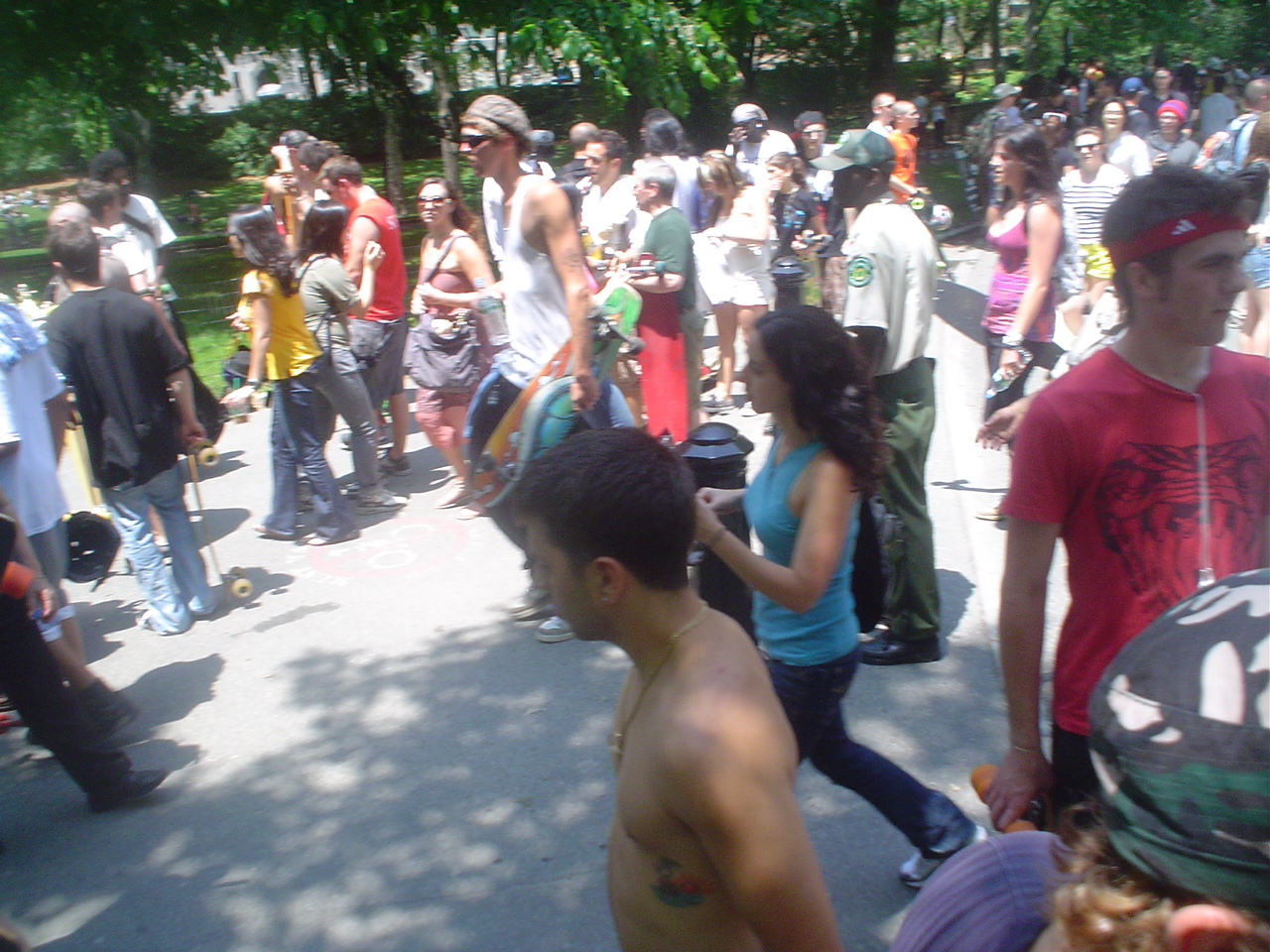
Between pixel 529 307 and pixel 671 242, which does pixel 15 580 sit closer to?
pixel 529 307

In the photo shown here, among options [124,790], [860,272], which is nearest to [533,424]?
[860,272]

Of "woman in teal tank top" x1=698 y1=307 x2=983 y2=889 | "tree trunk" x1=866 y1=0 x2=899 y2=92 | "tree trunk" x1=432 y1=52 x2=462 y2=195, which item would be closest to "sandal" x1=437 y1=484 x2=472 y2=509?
"woman in teal tank top" x1=698 y1=307 x2=983 y2=889

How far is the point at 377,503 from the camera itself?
6578 millimetres

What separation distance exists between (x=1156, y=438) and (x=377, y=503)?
5.25 meters

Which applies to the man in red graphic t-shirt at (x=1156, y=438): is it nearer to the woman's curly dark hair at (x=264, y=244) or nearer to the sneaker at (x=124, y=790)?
the sneaker at (x=124, y=790)

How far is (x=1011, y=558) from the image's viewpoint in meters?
2.13

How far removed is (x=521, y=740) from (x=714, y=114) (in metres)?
24.2

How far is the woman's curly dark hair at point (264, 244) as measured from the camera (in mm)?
5609

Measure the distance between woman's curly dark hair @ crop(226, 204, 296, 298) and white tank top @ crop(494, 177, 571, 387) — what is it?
167 cm

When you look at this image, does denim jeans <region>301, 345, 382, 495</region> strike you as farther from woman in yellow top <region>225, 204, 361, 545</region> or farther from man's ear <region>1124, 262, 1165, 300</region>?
man's ear <region>1124, 262, 1165, 300</region>

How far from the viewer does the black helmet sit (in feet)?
16.2

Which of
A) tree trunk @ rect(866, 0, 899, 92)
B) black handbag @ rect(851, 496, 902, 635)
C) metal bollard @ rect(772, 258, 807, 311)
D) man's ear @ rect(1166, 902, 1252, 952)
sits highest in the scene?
tree trunk @ rect(866, 0, 899, 92)

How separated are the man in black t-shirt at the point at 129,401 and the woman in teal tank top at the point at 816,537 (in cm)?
306

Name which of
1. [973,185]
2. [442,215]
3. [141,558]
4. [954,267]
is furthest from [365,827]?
[973,185]
